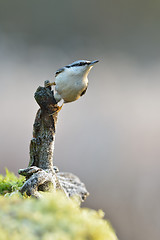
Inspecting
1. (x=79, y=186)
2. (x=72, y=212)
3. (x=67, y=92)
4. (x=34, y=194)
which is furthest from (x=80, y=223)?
(x=79, y=186)

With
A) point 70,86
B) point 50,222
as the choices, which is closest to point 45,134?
point 70,86

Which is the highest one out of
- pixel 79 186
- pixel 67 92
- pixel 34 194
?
pixel 67 92

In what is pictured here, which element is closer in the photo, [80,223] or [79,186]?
[80,223]

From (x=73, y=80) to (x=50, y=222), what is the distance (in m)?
0.56

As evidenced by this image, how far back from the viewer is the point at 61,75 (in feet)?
2.67

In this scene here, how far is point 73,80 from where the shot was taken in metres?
0.78

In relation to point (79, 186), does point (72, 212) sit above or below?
below

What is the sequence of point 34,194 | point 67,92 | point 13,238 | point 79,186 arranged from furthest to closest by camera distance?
point 79,186
point 67,92
point 34,194
point 13,238

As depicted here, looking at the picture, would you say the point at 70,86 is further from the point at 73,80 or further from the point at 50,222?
the point at 50,222

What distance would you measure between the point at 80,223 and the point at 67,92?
0.55 meters

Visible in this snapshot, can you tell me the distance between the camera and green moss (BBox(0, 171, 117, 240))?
267mm

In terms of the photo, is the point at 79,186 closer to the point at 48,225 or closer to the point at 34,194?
the point at 34,194

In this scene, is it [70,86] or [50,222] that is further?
[70,86]

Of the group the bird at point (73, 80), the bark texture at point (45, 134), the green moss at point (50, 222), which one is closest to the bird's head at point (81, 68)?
the bird at point (73, 80)
